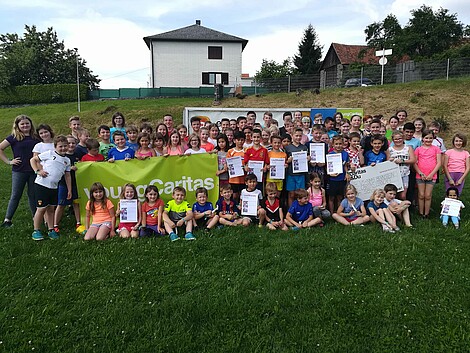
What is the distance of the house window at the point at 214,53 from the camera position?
158 ft

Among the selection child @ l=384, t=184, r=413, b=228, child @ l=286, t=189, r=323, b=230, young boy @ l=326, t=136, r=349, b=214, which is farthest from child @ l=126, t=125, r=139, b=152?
child @ l=384, t=184, r=413, b=228

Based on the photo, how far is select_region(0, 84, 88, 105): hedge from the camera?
40.2 metres

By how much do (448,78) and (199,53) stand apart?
102 ft

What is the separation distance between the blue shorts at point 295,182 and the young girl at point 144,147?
270 cm

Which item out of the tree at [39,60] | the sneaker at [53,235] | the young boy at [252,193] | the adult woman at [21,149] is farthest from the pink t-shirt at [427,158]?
the tree at [39,60]

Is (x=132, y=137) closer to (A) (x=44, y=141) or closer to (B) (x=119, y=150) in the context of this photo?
(B) (x=119, y=150)

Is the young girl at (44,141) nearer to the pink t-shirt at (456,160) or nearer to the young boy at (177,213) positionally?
the young boy at (177,213)

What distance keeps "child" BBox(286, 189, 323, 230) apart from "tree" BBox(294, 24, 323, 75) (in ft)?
150

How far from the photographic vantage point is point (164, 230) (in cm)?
638

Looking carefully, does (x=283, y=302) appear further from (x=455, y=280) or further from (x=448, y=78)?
(x=448, y=78)

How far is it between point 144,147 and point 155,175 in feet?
1.91

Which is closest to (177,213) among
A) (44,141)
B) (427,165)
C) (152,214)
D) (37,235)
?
(152,214)

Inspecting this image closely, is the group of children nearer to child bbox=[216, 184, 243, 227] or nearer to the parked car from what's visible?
child bbox=[216, 184, 243, 227]

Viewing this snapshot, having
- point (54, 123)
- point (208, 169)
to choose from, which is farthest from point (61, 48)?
point (208, 169)
